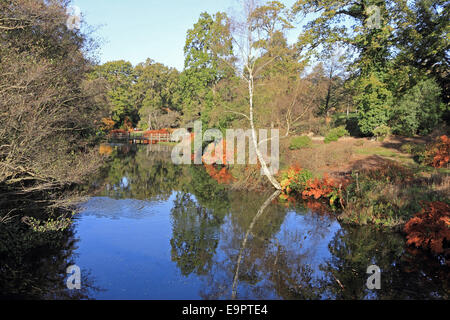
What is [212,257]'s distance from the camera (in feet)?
28.9

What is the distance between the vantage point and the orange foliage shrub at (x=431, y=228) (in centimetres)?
836

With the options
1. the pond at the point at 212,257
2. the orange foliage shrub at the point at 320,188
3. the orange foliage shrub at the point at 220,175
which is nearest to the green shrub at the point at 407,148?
the orange foliage shrub at the point at 320,188

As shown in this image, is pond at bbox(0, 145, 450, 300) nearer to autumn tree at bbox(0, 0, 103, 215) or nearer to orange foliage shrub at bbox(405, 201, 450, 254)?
orange foliage shrub at bbox(405, 201, 450, 254)

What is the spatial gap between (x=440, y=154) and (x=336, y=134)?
13237 mm

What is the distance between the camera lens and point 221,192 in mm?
17484

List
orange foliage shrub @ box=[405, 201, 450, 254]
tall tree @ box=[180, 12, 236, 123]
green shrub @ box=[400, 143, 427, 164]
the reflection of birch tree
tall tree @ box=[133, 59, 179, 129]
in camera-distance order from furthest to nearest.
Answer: tall tree @ box=[133, 59, 179, 129] < tall tree @ box=[180, 12, 236, 123] < green shrub @ box=[400, 143, 427, 164] < orange foliage shrub @ box=[405, 201, 450, 254] < the reflection of birch tree

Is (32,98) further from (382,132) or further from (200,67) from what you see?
(200,67)

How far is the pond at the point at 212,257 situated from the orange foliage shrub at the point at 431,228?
418 millimetres

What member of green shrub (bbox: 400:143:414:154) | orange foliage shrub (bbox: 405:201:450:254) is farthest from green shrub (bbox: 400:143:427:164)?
orange foliage shrub (bbox: 405:201:450:254)

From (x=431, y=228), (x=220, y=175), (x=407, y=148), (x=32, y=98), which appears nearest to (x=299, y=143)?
(x=220, y=175)

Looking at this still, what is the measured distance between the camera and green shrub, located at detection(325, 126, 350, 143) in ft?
93.0

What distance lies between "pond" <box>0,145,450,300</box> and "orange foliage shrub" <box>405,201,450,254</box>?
42 centimetres

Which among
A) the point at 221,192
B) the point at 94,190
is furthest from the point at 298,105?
the point at 94,190
